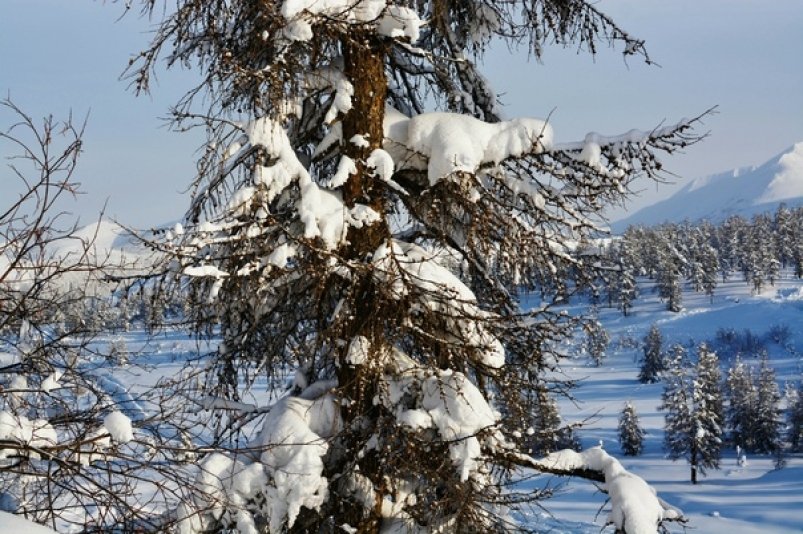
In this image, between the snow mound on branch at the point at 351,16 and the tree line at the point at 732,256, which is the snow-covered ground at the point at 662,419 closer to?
the tree line at the point at 732,256

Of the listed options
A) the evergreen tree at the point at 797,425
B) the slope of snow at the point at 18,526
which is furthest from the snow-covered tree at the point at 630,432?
the slope of snow at the point at 18,526

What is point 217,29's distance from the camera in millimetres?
5203

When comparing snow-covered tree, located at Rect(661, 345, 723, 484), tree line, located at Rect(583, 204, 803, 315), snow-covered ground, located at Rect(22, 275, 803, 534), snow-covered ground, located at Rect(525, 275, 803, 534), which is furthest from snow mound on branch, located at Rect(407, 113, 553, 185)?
tree line, located at Rect(583, 204, 803, 315)

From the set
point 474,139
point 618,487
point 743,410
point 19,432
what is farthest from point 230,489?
point 743,410

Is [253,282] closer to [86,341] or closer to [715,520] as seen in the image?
[86,341]

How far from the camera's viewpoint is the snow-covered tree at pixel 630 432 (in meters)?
68.8

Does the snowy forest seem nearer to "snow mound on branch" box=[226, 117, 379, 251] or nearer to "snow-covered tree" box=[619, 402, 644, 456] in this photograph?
"snow mound on branch" box=[226, 117, 379, 251]

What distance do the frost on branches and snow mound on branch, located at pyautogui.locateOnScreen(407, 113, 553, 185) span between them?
0.01 meters

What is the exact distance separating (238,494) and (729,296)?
127m

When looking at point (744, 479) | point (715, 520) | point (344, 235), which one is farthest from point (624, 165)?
point (744, 479)

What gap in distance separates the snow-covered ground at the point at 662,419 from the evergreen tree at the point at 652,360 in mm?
1004

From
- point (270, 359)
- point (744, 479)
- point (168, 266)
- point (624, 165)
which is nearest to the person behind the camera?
point (168, 266)

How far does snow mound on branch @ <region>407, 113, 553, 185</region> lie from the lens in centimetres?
473

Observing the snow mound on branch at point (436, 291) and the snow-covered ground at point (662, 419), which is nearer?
the snow mound on branch at point (436, 291)
